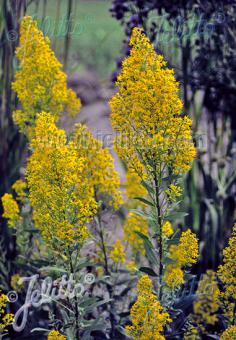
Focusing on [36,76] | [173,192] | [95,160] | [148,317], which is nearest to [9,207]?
[95,160]

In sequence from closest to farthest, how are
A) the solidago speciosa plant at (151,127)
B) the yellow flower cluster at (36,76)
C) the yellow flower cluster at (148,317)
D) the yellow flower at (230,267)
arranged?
the yellow flower cluster at (148,317) < the solidago speciosa plant at (151,127) < the yellow flower at (230,267) < the yellow flower cluster at (36,76)

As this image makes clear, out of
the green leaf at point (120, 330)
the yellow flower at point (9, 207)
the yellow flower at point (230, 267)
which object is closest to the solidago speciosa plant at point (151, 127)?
the yellow flower at point (230, 267)

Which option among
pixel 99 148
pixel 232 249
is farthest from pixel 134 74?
pixel 232 249

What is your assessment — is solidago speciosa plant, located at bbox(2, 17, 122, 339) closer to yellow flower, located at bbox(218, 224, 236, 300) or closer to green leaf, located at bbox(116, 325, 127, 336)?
green leaf, located at bbox(116, 325, 127, 336)

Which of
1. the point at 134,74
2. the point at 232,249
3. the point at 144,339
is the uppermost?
the point at 134,74

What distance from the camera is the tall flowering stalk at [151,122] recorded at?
2.38 m

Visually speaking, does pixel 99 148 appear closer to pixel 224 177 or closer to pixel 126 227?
pixel 126 227

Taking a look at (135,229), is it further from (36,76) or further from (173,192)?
(36,76)

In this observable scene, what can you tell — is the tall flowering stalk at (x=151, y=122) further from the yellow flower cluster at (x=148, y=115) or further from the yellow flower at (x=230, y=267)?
the yellow flower at (x=230, y=267)

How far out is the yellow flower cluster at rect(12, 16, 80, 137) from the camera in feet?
9.95

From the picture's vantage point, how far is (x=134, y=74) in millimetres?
2404

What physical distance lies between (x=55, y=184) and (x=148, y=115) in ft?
1.48

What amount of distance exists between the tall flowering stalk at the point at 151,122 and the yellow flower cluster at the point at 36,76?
25.7 inches

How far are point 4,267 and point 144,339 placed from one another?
1.32m
